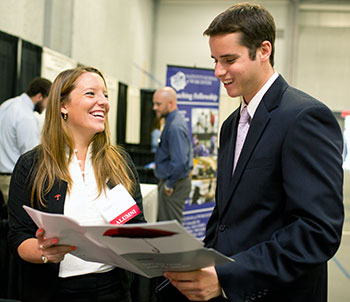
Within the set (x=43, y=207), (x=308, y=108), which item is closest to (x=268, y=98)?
(x=308, y=108)

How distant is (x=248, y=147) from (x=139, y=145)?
8092 mm

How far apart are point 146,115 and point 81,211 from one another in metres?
7.87

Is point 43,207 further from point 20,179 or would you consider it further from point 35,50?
point 35,50

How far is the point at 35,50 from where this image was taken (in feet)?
15.4

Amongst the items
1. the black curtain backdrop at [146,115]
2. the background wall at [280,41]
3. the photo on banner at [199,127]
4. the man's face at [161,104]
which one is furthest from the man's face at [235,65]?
the background wall at [280,41]

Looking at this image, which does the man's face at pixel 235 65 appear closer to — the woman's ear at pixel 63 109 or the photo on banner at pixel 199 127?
the woman's ear at pixel 63 109

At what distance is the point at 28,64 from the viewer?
4.57 metres

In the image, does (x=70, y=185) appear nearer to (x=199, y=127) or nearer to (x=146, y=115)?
(x=199, y=127)

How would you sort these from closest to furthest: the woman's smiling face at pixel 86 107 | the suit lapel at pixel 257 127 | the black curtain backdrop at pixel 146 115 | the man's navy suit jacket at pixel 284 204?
the man's navy suit jacket at pixel 284 204, the suit lapel at pixel 257 127, the woman's smiling face at pixel 86 107, the black curtain backdrop at pixel 146 115

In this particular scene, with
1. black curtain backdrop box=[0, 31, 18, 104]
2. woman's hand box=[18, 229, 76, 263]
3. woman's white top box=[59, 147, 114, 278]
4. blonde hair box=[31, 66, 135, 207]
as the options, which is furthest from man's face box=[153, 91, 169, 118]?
woman's hand box=[18, 229, 76, 263]

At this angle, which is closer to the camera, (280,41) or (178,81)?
(178,81)

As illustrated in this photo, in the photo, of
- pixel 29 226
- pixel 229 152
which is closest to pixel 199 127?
pixel 29 226

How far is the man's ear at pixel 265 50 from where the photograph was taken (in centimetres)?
118

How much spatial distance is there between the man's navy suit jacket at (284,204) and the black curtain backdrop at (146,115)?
8.21 meters
